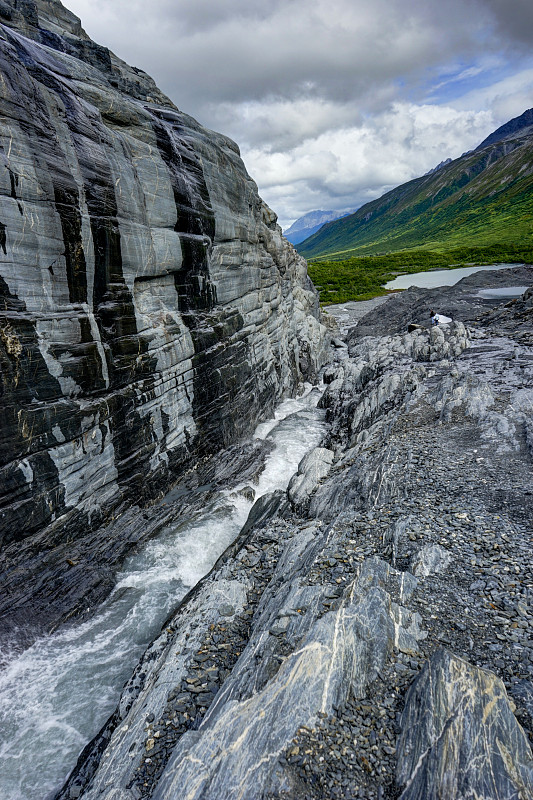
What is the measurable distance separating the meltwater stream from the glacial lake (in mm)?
115020

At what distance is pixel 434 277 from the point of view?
130750mm

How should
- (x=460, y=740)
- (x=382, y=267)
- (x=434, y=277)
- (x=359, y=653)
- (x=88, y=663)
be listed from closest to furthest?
(x=460, y=740) < (x=359, y=653) < (x=88, y=663) < (x=434, y=277) < (x=382, y=267)

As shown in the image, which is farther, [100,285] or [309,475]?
[309,475]

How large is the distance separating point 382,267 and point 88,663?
176 m

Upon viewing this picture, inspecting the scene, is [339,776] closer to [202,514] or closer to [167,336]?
[202,514]

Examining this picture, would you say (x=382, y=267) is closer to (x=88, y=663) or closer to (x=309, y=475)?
(x=309, y=475)

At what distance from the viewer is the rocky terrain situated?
8781 mm

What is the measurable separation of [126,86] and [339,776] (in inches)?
1484

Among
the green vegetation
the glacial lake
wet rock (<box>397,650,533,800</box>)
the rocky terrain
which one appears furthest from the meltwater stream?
the glacial lake

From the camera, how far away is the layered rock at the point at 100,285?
56.8 ft

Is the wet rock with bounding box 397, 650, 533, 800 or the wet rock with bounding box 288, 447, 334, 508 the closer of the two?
the wet rock with bounding box 397, 650, 533, 800

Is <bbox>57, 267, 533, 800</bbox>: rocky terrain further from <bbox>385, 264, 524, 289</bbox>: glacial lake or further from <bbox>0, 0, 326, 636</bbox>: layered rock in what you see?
<bbox>385, 264, 524, 289</bbox>: glacial lake

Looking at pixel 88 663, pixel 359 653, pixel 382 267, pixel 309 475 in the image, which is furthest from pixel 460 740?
pixel 382 267

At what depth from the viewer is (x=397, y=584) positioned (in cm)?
1388
